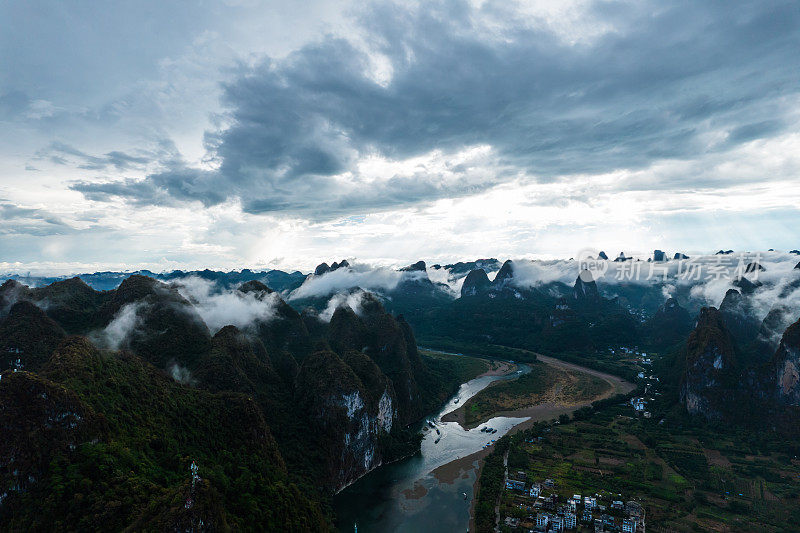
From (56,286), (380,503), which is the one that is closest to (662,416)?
(380,503)

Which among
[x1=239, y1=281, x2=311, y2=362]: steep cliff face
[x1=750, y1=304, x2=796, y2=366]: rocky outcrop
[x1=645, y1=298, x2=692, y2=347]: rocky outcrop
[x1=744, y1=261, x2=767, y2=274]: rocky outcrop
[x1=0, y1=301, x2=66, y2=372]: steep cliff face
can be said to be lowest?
[x1=645, y1=298, x2=692, y2=347]: rocky outcrop

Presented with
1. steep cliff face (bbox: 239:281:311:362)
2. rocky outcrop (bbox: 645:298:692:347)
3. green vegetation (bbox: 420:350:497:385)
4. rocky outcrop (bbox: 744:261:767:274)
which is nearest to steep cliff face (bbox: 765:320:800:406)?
green vegetation (bbox: 420:350:497:385)

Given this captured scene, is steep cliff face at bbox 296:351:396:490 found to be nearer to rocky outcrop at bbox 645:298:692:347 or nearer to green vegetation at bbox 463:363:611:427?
green vegetation at bbox 463:363:611:427

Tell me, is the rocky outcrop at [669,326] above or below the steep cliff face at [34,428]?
below

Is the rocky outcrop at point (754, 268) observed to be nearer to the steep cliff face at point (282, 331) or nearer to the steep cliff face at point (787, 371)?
the steep cliff face at point (787, 371)

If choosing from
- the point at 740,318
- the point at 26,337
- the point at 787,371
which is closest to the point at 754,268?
the point at 740,318

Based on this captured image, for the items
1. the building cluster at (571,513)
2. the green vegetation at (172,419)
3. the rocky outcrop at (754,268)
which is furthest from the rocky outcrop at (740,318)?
the green vegetation at (172,419)

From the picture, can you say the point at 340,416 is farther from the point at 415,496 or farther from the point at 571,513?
the point at 571,513
